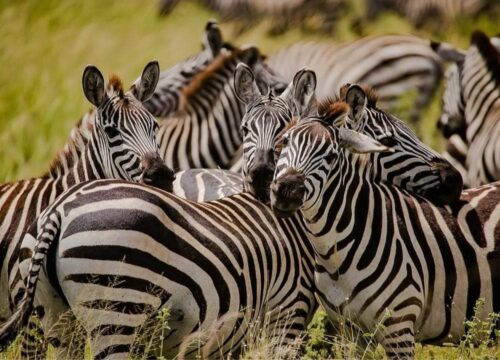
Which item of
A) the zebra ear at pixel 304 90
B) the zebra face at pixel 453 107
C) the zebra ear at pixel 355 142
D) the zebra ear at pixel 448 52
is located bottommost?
the zebra ear at pixel 355 142

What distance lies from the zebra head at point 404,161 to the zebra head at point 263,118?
1.45 ft

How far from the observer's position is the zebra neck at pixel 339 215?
21.3 feet

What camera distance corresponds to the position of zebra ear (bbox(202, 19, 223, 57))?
1263 centimetres

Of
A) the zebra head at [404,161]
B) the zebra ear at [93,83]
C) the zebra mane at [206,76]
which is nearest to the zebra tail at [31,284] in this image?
the zebra ear at [93,83]

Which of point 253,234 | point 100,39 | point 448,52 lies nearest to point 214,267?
point 253,234

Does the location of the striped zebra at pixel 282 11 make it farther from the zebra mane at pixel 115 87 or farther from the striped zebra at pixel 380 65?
the zebra mane at pixel 115 87

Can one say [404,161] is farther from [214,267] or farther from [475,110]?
[475,110]

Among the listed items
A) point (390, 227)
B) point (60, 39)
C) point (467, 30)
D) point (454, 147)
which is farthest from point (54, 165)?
point (60, 39)

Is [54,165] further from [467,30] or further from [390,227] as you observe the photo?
[467,30]

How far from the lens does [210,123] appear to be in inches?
439

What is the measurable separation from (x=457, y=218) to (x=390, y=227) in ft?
1.82

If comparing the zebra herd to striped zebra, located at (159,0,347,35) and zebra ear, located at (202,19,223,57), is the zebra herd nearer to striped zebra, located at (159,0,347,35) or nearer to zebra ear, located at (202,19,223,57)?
zebra ear, located at (202,19,223,57)

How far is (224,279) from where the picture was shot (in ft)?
19.7

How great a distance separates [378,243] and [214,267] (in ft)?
4.04
